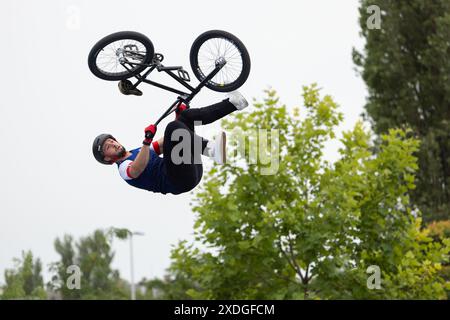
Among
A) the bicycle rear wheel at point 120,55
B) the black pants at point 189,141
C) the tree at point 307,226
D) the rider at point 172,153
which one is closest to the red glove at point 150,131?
the rider at point 172,153

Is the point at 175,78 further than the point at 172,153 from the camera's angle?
No

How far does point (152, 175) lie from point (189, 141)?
35.7 inches

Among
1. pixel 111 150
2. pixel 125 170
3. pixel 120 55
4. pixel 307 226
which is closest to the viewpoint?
pixel 120 55

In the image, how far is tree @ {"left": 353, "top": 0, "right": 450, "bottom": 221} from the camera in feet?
99.8

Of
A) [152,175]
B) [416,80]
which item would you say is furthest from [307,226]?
[416,80]

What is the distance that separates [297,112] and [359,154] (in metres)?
1.99

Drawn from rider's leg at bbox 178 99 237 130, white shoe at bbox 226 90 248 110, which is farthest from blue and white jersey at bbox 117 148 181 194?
white shoe at bbox 226 90 248 110

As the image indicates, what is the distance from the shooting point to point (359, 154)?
1766 centimetres

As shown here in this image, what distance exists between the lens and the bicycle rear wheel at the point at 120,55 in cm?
686

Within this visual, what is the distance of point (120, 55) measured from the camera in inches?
269

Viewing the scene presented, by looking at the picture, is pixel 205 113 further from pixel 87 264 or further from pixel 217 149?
pixel 87 264

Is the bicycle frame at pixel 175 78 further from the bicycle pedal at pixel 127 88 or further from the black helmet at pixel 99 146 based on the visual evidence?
the black helmet at pixel 99 146

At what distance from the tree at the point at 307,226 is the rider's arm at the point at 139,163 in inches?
337
